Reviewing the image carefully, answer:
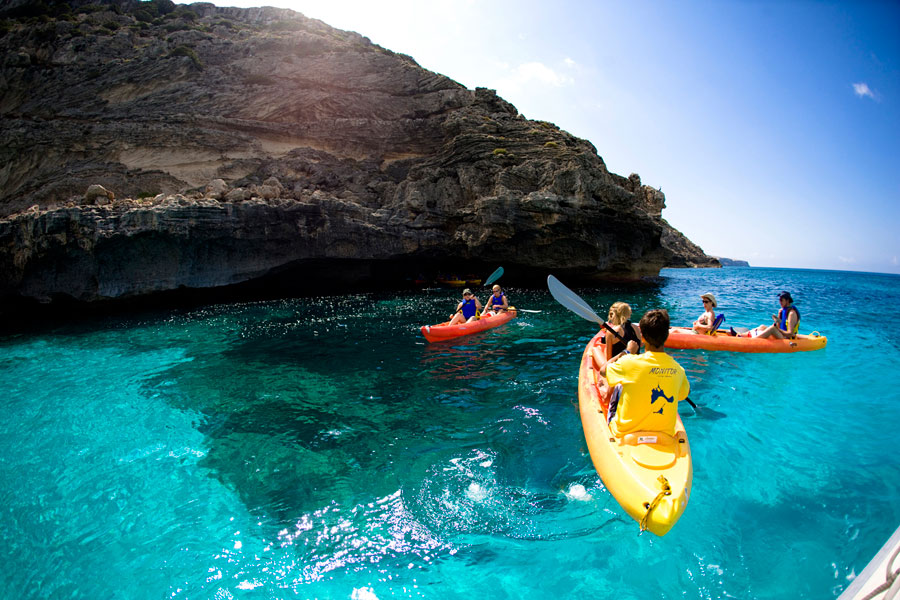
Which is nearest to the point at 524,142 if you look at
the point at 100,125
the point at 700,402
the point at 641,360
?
the point at 700,402

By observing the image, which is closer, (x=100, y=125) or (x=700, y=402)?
(x=700, y=402)

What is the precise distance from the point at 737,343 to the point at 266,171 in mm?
25507

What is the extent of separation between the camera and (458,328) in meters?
11.2

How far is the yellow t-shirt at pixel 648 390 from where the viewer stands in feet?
12.9

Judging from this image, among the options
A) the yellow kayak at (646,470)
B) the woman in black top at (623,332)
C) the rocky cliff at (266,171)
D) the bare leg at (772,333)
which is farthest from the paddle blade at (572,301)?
the rocky cliff at (266,171)

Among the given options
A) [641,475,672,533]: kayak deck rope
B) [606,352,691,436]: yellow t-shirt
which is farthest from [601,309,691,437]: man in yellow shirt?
[641,475,672,533]: kayak deck rope

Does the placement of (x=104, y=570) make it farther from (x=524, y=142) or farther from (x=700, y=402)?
(x=524, y=142)

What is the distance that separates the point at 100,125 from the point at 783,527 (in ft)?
108

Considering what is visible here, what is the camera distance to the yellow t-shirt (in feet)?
12.9

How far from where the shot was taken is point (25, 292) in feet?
55.4

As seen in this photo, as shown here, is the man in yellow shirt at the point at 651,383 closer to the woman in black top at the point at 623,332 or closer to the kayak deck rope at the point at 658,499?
the kayak deck rope at the point at 658,499

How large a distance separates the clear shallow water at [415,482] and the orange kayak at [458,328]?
43.9 inches

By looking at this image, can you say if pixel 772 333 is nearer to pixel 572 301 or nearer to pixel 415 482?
pixel 572 301

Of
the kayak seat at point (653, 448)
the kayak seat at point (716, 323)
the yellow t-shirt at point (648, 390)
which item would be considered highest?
the kayak seat at point (716, 323)
